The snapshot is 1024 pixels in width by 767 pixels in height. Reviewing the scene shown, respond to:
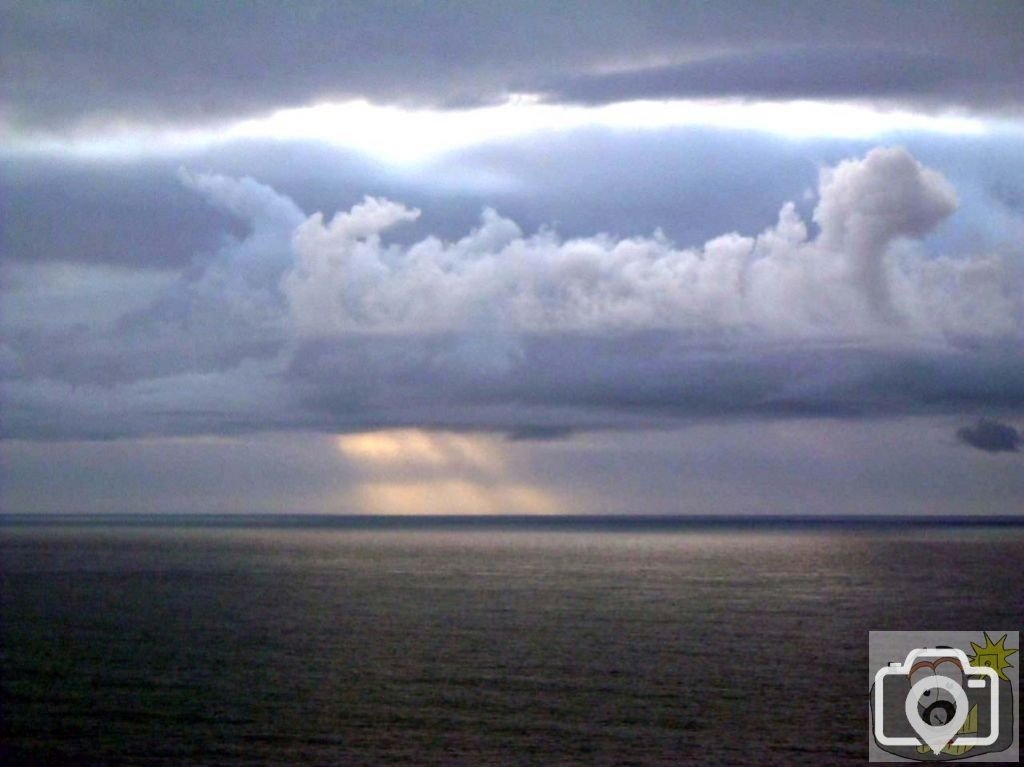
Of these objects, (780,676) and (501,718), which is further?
(780,676)

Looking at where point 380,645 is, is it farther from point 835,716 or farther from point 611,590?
point 611,590

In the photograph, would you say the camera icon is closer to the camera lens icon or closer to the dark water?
the camera lens icon

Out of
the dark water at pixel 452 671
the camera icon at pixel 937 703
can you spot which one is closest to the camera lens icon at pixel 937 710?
the camera icon at pixel 937 703

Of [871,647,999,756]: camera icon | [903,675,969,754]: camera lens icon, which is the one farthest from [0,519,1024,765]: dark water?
[903,675,969,754]: camera lens icon

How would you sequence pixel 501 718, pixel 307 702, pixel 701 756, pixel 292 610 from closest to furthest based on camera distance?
pixel 701 756
pixel 501 718
pixel 307 702
pixel 292 610

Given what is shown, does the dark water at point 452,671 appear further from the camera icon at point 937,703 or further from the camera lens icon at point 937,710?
the camera lens icon at point 937,710

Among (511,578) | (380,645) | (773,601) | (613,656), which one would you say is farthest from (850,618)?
(511,578)

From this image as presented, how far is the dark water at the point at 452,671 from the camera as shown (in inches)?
2238

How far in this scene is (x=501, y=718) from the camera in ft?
202

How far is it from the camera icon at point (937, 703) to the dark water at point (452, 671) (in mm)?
2129

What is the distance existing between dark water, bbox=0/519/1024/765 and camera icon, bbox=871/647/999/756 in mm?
2129

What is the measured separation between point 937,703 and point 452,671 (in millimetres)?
29765

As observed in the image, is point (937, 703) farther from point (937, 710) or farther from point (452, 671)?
point (452, 671)

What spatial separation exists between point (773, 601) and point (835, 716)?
6077 centimetres
